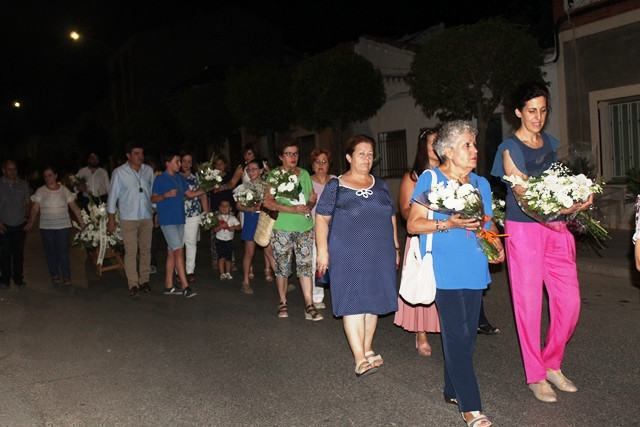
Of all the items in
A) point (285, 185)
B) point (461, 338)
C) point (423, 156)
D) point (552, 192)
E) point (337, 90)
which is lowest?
point (461, 338)

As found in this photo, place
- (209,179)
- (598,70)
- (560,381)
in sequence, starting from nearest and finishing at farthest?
(560,381), (209,179), (598,70)

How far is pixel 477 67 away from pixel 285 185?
9.01 meters

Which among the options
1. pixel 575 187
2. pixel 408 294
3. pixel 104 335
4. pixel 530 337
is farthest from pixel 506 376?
pixel 104 335

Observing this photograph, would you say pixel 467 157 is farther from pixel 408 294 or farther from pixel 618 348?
pixel 618 348

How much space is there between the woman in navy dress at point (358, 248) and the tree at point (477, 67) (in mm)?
10054

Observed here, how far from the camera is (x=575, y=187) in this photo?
15.5ft

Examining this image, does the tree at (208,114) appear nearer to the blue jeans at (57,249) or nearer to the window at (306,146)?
the window at (306,146)

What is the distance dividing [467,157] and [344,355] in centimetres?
256

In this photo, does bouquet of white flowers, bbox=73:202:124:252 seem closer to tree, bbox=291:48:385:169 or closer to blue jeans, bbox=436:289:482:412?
blue jeans, bbox=436:289:482:412

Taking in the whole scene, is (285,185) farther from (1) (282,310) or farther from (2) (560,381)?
(2) (560,381)

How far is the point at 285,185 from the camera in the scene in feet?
26.0

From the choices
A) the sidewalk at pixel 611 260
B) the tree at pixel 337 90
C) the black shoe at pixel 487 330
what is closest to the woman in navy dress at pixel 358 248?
the black shoe at pixel 487 330

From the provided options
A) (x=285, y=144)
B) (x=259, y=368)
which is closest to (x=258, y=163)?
(x=285, y=144)

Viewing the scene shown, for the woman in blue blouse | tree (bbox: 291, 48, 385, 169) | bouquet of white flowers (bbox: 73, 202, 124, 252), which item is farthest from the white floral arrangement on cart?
tree (bbox: 291, 48, 385, 169)
